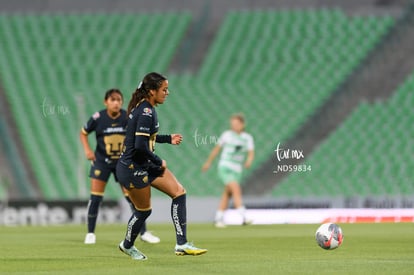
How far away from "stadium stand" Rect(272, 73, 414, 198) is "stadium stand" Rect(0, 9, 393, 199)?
1.20m

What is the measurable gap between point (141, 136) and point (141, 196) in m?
0.71

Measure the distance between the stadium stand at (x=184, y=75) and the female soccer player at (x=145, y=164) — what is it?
43.3ft

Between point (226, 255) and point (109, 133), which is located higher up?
point (109, 133)

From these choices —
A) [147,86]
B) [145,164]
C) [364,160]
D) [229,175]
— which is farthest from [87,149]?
[364,160]

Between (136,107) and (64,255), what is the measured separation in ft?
7.37

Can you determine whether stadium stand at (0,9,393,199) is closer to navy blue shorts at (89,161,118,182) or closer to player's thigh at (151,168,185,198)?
navy blue shorts at (89,161,118,182)

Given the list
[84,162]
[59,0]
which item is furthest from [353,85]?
[59,0]

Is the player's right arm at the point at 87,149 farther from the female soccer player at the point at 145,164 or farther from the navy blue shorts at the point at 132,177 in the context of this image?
the navy blue shorts at the point at 132,177

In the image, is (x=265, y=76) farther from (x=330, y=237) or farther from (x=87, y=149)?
(x=330, y=237)

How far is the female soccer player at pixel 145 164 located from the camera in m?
9.63

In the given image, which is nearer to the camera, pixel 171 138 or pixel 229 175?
pixel 171 138

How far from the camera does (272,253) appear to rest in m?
10.9

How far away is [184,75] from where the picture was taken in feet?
91.5

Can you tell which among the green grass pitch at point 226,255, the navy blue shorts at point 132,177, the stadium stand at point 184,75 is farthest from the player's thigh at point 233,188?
the navy blue shorts at point 132,177
